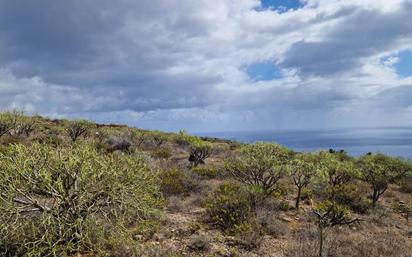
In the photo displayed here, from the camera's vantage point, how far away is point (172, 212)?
1334 centimetres

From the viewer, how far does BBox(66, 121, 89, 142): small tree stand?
3143cm

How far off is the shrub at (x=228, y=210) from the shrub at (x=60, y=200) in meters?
3.76

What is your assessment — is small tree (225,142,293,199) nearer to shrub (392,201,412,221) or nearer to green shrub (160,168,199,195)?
green shrub (160,168,199,195)

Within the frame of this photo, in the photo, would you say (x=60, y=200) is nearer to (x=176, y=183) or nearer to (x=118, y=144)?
(x=176, y=183)

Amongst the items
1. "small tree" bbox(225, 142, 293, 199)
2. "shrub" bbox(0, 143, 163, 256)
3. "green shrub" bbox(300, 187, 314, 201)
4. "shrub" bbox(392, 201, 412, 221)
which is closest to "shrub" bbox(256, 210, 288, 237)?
"small tree" bbox(225, 142, 293, 199)

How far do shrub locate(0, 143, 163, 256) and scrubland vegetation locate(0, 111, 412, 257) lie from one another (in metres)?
0.03

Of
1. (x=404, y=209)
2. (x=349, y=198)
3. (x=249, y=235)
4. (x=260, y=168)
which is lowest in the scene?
(x=404, y=209)

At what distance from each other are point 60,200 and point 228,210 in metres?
5.78

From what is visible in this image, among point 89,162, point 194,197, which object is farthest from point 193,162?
point 89,162

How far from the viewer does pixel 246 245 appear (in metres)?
10.3

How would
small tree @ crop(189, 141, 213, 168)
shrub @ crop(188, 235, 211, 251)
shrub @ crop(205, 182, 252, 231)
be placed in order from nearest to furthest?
shrub @ crop(188, 235, 211, 251) < shrub @ crop(205, 182, 252, 231) < small tree @ crop(189, 141, 213, 168)

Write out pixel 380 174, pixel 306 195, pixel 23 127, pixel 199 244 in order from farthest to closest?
pixel 23 127 < pixel 380 174 < pixel 306 195 < pixel 199 244

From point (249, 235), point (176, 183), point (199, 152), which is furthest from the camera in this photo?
point (199, 152)

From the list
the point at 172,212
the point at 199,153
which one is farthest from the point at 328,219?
the point at 199,153
